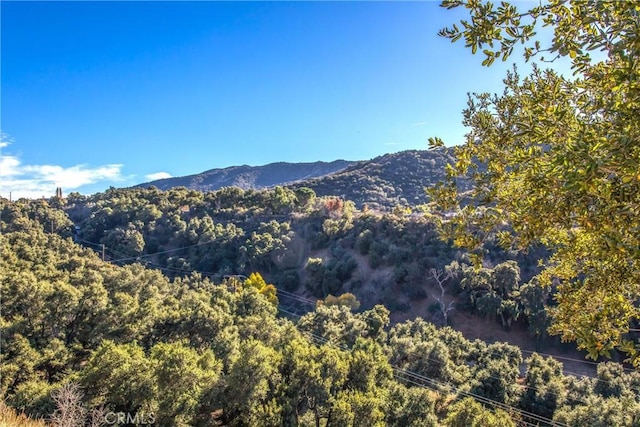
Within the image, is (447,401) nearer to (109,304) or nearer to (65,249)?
(109,304)

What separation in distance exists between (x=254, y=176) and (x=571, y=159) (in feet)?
368

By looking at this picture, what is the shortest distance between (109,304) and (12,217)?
33987 mm

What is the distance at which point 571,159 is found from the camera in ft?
6.88

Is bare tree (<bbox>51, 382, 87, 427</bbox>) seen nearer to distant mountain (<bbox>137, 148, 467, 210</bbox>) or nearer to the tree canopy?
the tree canopy

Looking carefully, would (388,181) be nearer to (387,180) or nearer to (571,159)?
(387,180)

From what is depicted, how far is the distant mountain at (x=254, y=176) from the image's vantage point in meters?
107

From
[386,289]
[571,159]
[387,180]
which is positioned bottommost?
[386,289]

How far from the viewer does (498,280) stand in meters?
28.3

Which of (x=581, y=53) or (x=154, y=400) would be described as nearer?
(x=581, y=53)

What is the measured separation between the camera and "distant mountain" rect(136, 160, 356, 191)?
107m

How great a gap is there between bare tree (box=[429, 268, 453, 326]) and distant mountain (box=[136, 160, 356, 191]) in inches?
2929

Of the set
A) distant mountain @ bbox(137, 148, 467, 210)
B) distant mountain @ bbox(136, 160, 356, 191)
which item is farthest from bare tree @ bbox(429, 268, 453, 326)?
distant mountain @ bbox(136, 160, 356, 191)

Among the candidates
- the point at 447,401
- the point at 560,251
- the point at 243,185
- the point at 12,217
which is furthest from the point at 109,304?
the point at 243,185

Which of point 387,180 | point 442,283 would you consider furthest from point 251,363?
point 387,180
